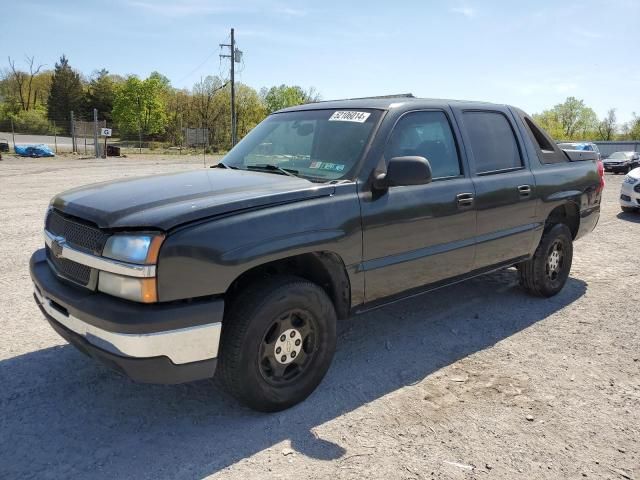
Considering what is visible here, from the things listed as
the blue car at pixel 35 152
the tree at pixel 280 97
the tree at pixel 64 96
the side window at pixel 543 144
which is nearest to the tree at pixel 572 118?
the tree at pixel 280 97

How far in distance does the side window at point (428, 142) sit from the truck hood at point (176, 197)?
76 cm

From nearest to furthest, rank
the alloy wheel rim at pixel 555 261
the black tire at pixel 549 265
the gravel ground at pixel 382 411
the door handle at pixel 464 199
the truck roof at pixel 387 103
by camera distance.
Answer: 1. the gravel ground at pixel 382 411
2. the truck roof at pixel 387 103
3. the door handle at pixel 464 199
4. the black tire at pixel 549 265
5. the alloy wheel rim at pixel 555 261

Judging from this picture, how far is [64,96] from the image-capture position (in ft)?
235

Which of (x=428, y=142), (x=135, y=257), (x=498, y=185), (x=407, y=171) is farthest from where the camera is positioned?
(x=498, y=185)

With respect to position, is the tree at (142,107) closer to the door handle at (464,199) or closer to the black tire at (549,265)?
the black tire at (549,265)

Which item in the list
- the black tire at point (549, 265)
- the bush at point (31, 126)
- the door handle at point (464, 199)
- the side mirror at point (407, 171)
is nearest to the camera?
the side mirror at point (407, 171)

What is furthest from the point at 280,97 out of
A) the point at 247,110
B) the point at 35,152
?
the point at 35,152

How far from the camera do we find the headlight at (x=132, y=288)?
2.47m

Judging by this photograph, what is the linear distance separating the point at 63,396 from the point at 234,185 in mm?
1659

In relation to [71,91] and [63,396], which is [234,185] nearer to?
[63,396]

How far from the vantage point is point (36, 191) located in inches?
515

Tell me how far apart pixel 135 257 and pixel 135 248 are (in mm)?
45

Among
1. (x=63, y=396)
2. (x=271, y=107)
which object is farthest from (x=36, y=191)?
(x=271, y=107)

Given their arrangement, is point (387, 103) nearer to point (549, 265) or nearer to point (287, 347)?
point (287, 347)
